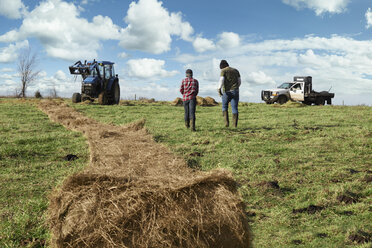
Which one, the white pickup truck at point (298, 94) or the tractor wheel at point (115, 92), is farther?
the white pickup truck at point (298, 94)

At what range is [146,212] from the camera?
105 inches

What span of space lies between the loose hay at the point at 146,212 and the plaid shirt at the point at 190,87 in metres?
7.08

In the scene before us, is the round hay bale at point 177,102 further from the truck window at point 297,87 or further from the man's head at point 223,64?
the man's head at point 223,64

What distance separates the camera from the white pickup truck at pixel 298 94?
2492 centimetres

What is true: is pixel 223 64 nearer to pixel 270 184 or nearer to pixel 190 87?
pixel 190 87

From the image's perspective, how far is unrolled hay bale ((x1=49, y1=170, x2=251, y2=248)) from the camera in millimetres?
2588

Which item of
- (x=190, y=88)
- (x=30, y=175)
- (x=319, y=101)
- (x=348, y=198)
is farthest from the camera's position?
(x=319, y=101)

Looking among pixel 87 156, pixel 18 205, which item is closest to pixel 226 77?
pixel 87 156

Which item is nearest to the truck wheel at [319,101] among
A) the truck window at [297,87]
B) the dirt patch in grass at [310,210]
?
the truck window at [297,87]

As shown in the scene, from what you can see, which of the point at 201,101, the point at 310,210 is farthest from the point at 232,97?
the point at 201,101

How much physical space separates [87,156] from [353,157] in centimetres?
626

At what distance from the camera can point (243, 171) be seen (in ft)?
19.3

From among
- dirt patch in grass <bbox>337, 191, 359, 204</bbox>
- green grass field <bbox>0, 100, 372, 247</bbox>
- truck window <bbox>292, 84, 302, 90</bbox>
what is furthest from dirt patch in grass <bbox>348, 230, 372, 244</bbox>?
truck window <bbox>292, 84, 302, 90</bbox>

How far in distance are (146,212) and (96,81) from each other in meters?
20.1
